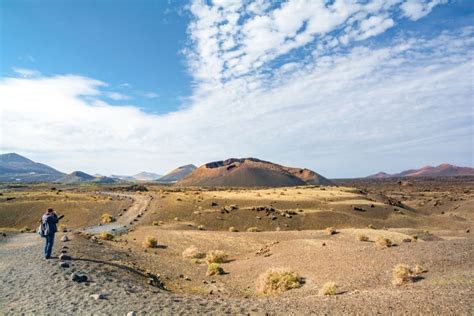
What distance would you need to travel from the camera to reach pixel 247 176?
473ft

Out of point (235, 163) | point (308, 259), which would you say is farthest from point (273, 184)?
point (308, 259)

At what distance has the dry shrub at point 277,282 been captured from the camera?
15.5 metres

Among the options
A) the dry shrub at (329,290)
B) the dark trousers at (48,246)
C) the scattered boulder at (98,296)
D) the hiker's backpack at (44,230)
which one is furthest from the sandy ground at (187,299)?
the hiker's backpack at (44,230)

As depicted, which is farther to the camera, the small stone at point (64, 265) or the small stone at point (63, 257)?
the small stone at point (63, 257)

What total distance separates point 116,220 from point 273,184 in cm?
9493

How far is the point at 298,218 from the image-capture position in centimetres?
4869

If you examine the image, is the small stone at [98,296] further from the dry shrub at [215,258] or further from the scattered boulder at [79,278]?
the dry shrub at [215,258]

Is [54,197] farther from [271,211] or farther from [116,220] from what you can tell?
[271,211]

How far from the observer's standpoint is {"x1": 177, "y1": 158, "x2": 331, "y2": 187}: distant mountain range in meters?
141

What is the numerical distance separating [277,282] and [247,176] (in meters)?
129

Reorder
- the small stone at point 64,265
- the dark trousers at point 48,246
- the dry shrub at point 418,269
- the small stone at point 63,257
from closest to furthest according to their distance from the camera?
the dry shrub at point 418,269, the small stone at point 64,265, the small stone at point 63,257, the dark trousers at point 48,246

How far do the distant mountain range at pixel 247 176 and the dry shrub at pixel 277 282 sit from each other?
119945mm

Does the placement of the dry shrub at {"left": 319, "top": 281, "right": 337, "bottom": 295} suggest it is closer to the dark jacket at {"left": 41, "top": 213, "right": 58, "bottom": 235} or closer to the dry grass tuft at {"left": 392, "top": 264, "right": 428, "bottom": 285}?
the dry grass tuft at {"left": 392, "top": 264, "right": 428, "bottom": 285}

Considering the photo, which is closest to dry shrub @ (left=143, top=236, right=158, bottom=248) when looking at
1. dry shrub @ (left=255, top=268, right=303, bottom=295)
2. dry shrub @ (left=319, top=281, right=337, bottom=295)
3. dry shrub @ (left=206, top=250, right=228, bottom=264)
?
dry shrub @ (left=206, top=250, right=228, bottom=264)
